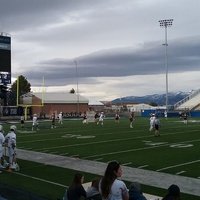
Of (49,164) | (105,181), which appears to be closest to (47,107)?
(49,164)

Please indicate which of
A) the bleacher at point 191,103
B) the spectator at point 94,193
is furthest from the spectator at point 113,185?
the bleacher at point 191,103

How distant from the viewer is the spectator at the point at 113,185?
5.91 m

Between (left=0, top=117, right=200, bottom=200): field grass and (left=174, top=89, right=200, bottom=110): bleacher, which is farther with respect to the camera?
(left=174, top=89, right=200, bottom=110): bleacher

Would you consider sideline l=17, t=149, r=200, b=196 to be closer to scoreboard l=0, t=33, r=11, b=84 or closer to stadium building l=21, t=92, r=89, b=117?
scoreboard l=0, t=33, r=11, b=84

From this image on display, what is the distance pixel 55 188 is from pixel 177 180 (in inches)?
126

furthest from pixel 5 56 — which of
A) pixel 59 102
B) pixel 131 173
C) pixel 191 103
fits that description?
pixel 191 103

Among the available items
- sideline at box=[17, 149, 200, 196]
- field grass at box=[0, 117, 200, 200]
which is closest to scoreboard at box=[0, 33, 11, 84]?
field grass at box=[0, 117, 200, 200]

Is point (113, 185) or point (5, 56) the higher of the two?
→ point (5, 56)

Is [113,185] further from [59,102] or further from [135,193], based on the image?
[59,102]

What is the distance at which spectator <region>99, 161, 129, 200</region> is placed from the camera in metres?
5.91

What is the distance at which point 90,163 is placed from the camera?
14680 mm

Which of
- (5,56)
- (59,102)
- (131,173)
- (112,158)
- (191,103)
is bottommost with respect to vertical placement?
(131,173)

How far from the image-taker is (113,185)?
5957mm

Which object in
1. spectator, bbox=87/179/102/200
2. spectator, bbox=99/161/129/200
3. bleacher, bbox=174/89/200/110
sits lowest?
spectator, bbox=87/179/102/200
